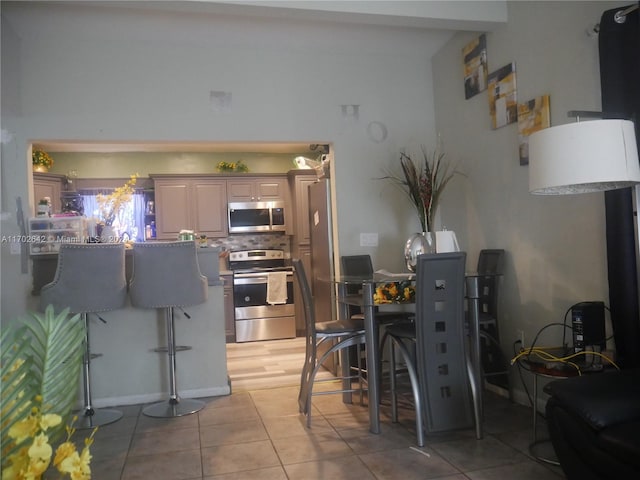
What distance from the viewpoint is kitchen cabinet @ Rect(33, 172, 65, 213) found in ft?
19.6

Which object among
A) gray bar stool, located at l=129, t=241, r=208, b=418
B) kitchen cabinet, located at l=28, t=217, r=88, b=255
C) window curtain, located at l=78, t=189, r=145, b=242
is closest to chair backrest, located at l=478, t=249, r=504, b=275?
gray bar stool, located at l=129, t=241, r=208, b=418

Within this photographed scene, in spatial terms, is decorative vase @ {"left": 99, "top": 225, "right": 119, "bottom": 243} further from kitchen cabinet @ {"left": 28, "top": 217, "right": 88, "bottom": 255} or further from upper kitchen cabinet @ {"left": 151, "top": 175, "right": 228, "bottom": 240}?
upper kitchen cabinet @ {"left": 151, "top": 175, "right": 228, "bottom": 240}

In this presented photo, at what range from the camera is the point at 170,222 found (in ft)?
21.1

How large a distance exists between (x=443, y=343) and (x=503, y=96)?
1.76 metres

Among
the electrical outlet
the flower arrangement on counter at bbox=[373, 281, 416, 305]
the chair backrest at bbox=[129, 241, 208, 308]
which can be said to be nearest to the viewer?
the flower arrangement on counter at bbox=[373, 281, 416, 305]

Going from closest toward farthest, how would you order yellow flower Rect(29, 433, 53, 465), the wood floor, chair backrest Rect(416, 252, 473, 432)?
yellow flower Rect(29, 433, 53, 465), chair backrest Rect(416, 252, 473, 432), the wood floor

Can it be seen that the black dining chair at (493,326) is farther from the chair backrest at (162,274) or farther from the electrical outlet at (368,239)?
the chair backrest at (162,274)

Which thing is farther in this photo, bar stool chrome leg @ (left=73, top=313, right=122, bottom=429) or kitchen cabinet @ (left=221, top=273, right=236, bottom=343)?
kitchen cabinet @ (left=221, top=273, right=236, bottom=343)

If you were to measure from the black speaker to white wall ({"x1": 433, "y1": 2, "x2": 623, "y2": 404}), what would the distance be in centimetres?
17

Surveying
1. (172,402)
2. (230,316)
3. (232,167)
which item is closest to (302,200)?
(232,167)

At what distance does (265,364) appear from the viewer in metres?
4.82

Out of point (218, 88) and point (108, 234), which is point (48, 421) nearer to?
point (108, 234)

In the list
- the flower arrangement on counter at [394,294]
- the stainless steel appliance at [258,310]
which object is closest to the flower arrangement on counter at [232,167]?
the stainless steel appliance at [258,310]

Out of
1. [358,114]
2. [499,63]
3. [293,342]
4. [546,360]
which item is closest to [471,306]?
[546,360]
